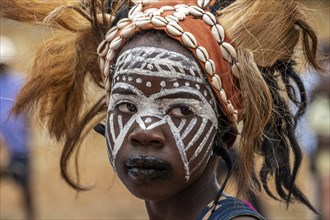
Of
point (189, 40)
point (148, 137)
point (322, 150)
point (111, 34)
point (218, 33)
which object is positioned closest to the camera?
Result: point (148, 137)

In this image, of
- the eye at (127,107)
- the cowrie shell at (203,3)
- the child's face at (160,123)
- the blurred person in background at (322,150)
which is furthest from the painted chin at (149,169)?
the blurred person in background at (322,150)

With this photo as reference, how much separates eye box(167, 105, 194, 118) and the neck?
0.25m

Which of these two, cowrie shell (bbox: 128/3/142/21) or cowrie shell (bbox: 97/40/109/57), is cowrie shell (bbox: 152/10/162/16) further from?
cowrie shell (bbox: 97/40/109/57)

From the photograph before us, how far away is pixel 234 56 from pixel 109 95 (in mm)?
483

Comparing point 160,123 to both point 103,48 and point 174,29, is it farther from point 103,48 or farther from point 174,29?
point 103,48

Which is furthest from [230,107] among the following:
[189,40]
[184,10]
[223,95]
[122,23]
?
[122,23]

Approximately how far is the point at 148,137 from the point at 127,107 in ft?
Result: 0.59

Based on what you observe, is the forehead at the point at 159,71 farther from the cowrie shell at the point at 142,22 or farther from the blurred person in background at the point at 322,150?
the blurred person in background at the point at 322,150

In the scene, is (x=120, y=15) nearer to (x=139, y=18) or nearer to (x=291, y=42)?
(x=139, y=18)

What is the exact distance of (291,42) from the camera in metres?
4.06

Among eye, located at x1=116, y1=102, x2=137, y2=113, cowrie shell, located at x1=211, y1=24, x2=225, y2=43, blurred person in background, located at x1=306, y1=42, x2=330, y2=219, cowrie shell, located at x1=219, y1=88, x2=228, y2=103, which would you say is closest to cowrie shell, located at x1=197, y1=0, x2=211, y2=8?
cowrie shell, located at x1=211, y1=24, x2=225, y2=43

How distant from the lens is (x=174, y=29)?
3.78 metres

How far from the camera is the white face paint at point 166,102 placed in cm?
372

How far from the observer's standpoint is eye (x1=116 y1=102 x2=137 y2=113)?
12.4 ft
